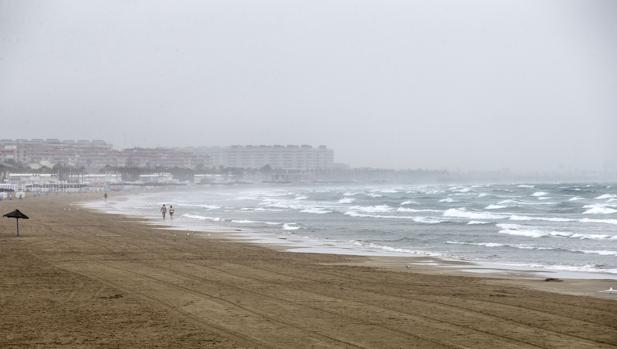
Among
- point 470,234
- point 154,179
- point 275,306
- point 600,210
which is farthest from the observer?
point 154,179

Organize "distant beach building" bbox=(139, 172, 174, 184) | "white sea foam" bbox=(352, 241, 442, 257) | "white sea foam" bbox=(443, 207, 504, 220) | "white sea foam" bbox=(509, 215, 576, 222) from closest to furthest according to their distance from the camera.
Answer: "white sea foam" bbox=(352, 241, 442, 257)
"white sea foam" bbox=(509, 215, 576, 222)
"white sea foam" bbox=(443, 207, 504, 220)
"distant beach building" bbox=(139, 172, 174, 184)

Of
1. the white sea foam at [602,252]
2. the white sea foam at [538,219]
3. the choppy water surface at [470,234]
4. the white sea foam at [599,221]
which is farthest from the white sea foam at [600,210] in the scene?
the white sea foam at [602,252]

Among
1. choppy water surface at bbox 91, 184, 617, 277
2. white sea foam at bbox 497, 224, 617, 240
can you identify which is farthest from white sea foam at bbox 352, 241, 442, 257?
white sea foam at bbox 497, 224, 617, 240

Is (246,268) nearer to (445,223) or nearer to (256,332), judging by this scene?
(256,332)

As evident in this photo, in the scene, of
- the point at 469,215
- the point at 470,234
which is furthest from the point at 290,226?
the point at 469,215

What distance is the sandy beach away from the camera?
384 inches

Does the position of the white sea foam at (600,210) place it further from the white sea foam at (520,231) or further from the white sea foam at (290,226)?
the white sea foam at (290,226)

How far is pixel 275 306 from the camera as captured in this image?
12.3m

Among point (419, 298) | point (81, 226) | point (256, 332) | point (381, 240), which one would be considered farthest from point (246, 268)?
point (81, 226)

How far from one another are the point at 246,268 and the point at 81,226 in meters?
18.4

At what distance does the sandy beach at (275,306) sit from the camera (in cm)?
977

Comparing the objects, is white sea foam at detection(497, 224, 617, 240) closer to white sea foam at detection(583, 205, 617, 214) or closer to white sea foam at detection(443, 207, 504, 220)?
white sea foam at detection(443, 207, 504, 220)

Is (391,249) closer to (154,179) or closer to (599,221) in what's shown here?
(599,221)

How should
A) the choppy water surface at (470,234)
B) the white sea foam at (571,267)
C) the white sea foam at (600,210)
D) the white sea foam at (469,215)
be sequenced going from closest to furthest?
the white sea foam at (571,267) < the choppy water surface at (470,234) < the white sea foam at (469,215) < the white sea foam at (600,210)
